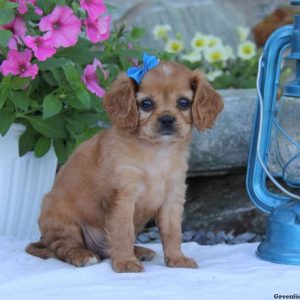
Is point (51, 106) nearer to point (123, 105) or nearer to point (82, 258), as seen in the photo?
point (123, 105)

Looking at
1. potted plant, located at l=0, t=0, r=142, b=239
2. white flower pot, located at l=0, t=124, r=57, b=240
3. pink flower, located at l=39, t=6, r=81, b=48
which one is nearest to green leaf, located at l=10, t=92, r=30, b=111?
potted plant, located at l=0, t=0, r=142, b=239

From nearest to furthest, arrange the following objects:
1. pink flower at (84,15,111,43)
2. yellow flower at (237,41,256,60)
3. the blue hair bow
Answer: the blue hair bow → pink flower at (84,15,111,43) → yellow flower at (237,41,256,60)

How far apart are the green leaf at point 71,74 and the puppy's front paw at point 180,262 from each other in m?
1.10

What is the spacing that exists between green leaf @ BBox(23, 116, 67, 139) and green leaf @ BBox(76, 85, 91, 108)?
262 mm

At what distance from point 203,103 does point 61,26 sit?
0.99m

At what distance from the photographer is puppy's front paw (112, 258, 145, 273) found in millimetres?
3781

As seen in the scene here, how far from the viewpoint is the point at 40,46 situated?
4.37m

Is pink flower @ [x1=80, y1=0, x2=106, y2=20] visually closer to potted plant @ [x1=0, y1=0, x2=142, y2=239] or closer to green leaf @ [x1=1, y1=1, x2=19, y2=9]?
potted plant @ [x1=0, y1=0, x2=142, y2=239]

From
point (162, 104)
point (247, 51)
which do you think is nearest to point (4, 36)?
point (162, 104)

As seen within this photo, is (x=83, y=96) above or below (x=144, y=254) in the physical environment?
above

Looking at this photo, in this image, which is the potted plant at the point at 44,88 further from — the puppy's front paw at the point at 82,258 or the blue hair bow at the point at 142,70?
the puppy's front paw at the point at 82,258

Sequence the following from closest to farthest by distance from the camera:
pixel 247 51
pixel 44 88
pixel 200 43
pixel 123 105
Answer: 1. pixel 123 105
2. pixel 44 88
3. pixel 200 43
4. pixel 247 51

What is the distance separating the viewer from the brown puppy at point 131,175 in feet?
12.6

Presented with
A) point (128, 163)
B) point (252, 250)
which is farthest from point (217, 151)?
point (128, 163)
